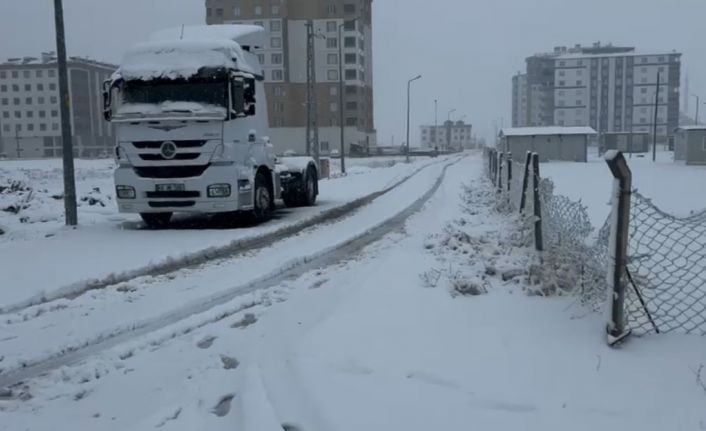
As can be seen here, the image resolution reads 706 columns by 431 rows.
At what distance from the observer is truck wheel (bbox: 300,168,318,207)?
734 inches

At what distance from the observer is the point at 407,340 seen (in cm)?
536

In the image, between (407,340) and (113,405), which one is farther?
(407,340)

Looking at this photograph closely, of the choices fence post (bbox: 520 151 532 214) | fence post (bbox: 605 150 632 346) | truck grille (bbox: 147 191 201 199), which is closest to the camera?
fence post (bbox: 605 150 632 346)

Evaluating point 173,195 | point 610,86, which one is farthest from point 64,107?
point 610,86

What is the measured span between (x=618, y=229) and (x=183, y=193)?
1002 centimetres

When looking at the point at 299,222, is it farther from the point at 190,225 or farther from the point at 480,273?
the point at 480,273

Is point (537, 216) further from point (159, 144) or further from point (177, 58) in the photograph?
point (177, 58)

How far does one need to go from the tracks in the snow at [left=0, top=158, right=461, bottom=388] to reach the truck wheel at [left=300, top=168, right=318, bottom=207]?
242 inches

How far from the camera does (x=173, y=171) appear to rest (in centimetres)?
A: 1324

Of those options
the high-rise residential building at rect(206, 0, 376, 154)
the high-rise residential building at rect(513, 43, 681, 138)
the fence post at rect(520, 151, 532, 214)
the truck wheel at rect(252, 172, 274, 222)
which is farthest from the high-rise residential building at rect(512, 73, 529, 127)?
the fence post at rect(520, 151, 532, 214)

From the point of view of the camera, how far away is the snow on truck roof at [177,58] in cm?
1298

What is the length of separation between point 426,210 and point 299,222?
3562mm

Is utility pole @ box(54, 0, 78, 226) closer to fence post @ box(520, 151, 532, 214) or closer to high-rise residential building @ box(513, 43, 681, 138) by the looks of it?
fence post @ box(520, 151, 532, 214)

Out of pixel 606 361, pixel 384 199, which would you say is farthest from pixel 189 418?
pixel 384 199
